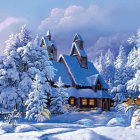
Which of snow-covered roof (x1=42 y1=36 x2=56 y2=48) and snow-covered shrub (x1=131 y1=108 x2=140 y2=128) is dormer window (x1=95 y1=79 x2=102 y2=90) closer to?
snow-covered roof (x1=42 y1=36 x2=56 y2=48)

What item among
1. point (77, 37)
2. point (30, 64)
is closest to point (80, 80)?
point (77, 37)

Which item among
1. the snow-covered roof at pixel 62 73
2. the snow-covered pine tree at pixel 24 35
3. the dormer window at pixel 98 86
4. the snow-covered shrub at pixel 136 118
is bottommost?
the snow-covered shrub at pixel 136 118

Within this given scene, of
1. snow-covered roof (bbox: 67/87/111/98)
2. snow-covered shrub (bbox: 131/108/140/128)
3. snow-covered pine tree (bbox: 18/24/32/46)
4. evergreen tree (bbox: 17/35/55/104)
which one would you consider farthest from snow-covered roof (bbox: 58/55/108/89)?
snow-covered shrub (bbox: 131/108/140/128)

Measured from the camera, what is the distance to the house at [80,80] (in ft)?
124

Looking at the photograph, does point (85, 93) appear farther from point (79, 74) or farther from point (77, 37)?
point (77, 37)

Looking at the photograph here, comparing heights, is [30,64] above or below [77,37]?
below

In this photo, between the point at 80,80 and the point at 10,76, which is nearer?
the point at 10,76

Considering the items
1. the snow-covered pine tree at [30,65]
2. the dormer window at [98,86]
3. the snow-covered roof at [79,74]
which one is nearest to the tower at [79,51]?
the snow-covered roof at [79,74]

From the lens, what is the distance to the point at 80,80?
39906 mm

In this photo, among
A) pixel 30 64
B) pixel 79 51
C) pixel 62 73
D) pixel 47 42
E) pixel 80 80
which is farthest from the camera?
pixel 47 42

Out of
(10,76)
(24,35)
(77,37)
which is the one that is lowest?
(10,76)

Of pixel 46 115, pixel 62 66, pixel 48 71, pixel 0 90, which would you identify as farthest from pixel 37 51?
pixel 62 66

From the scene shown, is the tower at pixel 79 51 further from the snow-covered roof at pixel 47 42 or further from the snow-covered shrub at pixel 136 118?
the snow-covered shrub at pixel 136 118

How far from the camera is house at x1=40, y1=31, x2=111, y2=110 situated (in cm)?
3775
